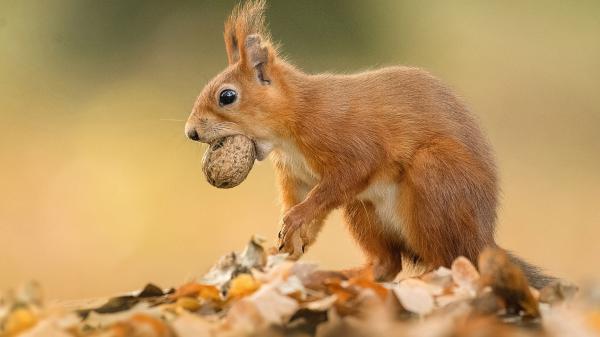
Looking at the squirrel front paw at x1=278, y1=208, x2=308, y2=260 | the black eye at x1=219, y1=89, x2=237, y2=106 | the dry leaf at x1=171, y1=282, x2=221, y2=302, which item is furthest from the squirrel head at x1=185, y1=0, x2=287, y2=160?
the dry leaf at x1=171, y1=282, x2=221, y2=302

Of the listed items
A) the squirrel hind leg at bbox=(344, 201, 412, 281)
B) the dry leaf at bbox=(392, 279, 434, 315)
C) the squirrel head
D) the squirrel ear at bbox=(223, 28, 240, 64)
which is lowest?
the dry leaf at bbox=(392, 279, 434, 315)

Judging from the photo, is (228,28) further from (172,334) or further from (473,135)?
(172,334)

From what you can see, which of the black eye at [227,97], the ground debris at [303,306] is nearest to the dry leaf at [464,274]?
the ground debris at [303,306]

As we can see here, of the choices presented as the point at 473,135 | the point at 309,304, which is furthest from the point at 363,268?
the point at 309,304

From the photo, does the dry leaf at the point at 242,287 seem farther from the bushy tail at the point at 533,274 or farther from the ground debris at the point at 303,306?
the bushy tail at the point at 533,274

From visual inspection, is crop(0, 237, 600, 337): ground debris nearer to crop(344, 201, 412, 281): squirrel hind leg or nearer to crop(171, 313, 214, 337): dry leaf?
crop(171, 313, 214, 337): dry leaf

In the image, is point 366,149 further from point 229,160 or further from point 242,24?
point 242,24
